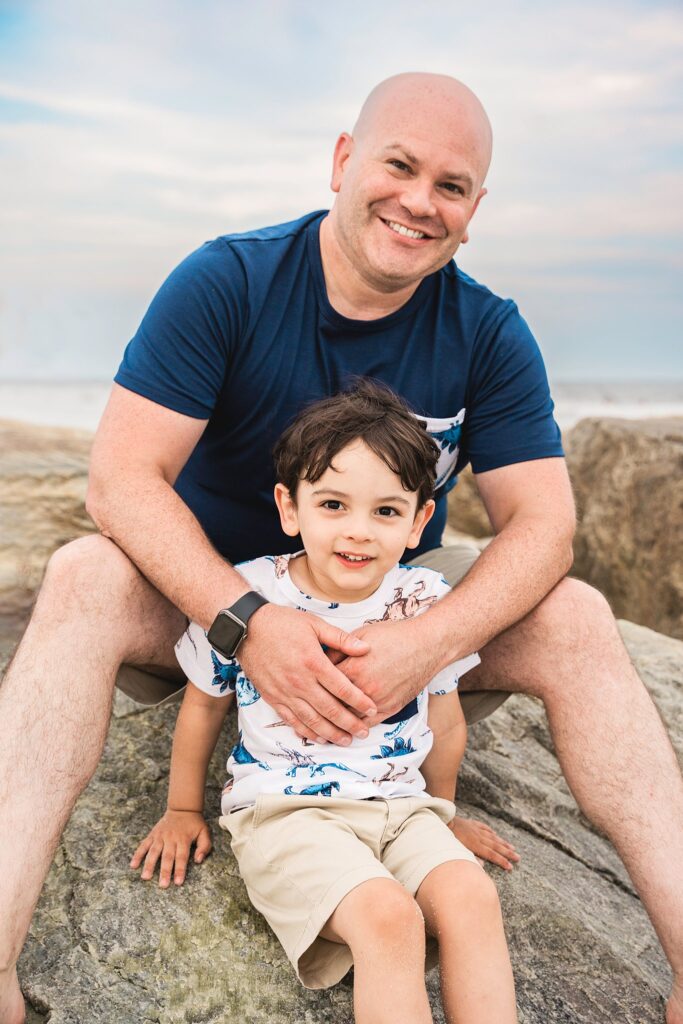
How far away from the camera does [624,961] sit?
253cm

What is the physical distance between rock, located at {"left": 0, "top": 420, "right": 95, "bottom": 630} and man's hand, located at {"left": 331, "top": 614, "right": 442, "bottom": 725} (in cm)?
232

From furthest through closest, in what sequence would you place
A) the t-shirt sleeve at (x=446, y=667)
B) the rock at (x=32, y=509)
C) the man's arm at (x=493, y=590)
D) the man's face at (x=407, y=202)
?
the rock at (x=32, y=509) < the man's face at (x=407, y=202) < the t-shirt sleeve at (x=446, y=667) < the man's arm at (x=493, y=590)

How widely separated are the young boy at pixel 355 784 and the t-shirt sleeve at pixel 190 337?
333mm

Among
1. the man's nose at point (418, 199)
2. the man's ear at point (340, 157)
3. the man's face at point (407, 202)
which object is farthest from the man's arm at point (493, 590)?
the man's ear at point (340, 157)

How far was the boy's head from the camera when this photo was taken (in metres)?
2.30

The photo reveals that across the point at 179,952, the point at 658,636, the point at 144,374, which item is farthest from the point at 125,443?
the point at 658,636

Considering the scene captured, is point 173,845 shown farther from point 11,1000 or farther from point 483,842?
point 483,842

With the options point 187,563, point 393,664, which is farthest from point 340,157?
point 393,664

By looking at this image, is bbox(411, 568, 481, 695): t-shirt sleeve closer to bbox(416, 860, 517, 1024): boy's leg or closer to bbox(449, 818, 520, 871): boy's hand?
bbox(449, 818, 520, 871): boy's hand

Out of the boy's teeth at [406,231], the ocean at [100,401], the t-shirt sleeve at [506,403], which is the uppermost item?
the boy's teeth at [406,231]

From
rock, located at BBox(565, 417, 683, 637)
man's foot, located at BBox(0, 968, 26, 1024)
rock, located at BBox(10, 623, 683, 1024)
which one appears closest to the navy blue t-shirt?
rock, located at BBox(10, 623, 683, 1024)

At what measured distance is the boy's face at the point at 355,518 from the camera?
7.52ft

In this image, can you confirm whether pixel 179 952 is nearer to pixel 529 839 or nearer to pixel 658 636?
pixel 529 839

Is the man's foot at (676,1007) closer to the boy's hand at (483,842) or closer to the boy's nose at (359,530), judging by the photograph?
the boy's hand at (483,842)
